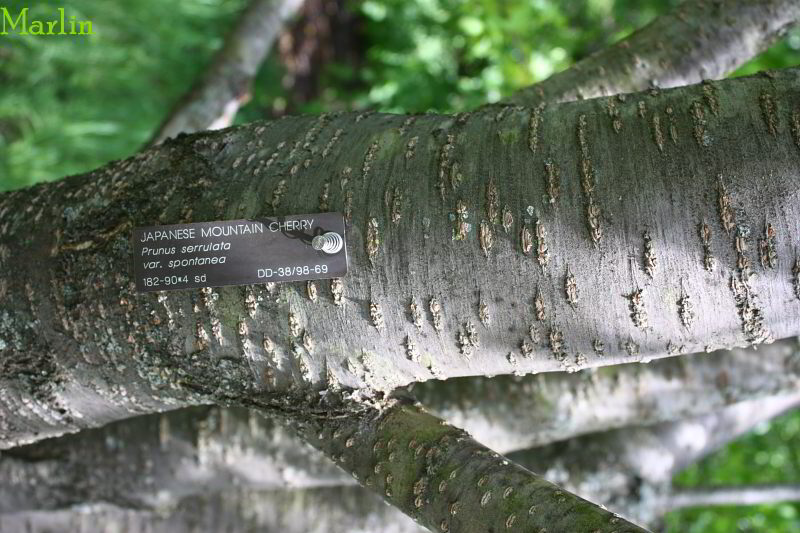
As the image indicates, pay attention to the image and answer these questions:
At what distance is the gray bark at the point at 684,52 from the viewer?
1.19 metres

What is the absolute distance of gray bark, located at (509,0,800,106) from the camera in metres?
1.19

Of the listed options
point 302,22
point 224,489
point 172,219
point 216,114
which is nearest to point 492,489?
point 172,219

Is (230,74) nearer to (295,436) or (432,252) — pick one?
(295,436)

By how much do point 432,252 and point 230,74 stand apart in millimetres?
1258

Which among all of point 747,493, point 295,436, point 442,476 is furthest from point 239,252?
point 747,493

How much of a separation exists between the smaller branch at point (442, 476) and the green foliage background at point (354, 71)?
4.42 ft

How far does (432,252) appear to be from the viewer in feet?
2.76

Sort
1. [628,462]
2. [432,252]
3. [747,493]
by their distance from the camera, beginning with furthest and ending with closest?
1. [747,493]
2. [628,462]
3. [432,252]

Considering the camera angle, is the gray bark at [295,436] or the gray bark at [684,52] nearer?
the gray bark at [684,52]

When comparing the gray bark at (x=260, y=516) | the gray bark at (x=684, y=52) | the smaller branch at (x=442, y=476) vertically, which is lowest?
the gray bark at (x=260, y=516)

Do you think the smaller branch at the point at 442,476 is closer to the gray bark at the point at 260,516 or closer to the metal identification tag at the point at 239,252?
the metal identification tag at the point at 239,252

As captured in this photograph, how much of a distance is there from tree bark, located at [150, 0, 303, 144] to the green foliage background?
1.30 feet

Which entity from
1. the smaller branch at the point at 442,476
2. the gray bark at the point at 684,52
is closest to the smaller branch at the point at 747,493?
the gray bark at the point at 684,52

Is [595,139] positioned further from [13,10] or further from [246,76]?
[13,10]
